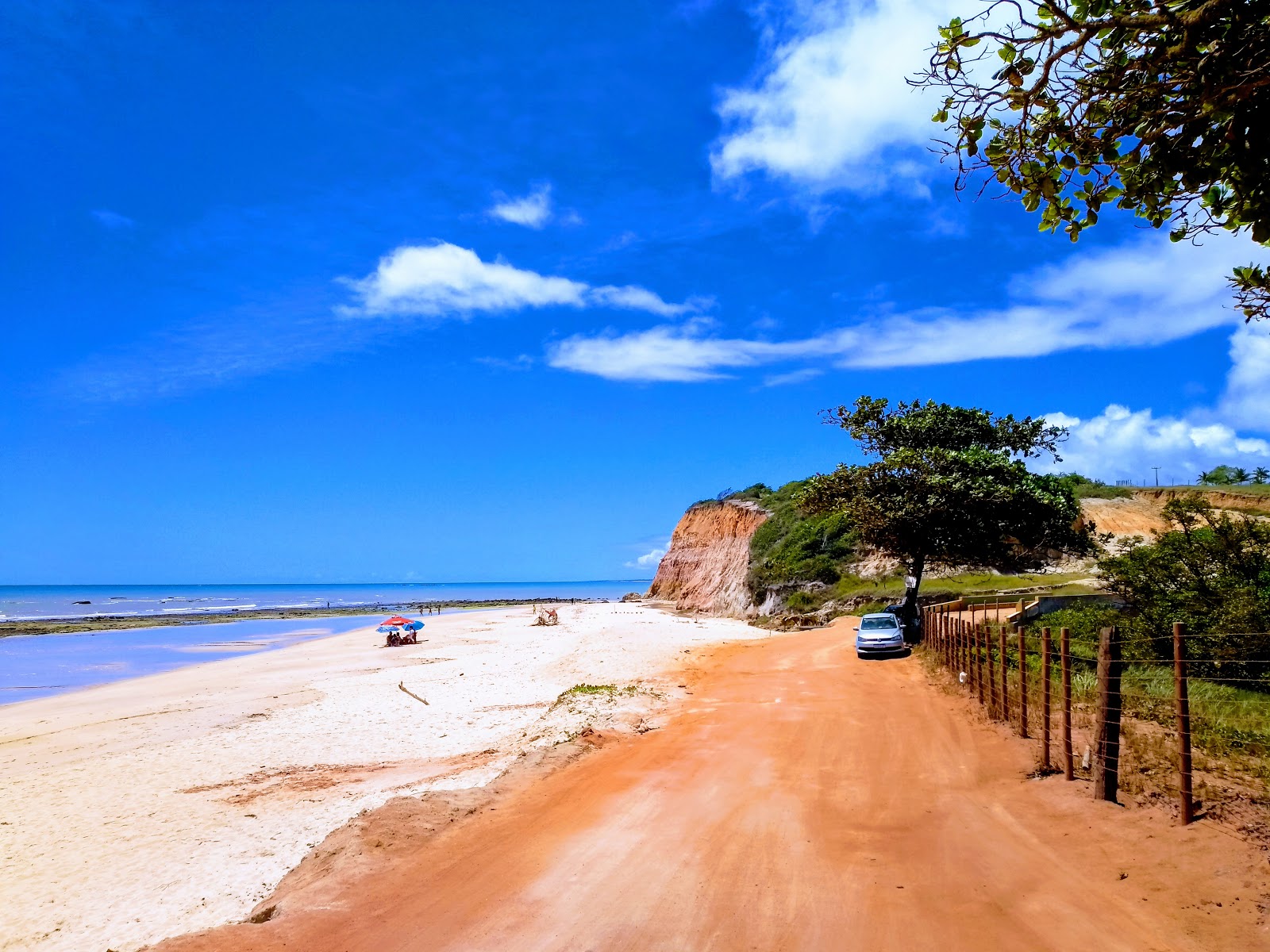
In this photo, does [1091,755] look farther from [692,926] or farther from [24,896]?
[24,896]

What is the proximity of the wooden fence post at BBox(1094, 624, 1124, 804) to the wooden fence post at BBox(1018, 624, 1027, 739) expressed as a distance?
2.75 m

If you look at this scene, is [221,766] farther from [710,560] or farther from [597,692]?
[710,560]

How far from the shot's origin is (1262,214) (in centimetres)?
545

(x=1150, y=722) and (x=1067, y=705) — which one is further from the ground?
(x=1067, y=705)

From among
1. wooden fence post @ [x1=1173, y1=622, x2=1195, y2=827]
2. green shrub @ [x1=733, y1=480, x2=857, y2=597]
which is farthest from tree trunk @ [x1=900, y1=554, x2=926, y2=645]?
wooden fence post @ [x1=1173, y1=622, x2=1195, y2=827]

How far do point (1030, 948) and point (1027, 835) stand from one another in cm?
261

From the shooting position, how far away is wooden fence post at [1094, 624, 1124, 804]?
338 inches

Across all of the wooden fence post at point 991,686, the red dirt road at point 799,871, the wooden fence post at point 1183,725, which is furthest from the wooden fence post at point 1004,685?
the wooden fence post at point 1183,725

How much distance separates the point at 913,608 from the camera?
94.8ft

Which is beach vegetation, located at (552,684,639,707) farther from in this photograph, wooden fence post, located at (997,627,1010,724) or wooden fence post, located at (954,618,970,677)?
wooden fence post, located at (997,627,1010,724)

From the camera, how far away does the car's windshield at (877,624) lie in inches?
990

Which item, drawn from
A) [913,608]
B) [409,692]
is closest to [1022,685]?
[913,608]

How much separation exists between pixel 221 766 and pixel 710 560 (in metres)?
57.2

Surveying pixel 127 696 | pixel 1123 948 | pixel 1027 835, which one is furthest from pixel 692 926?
pixel 127 696
